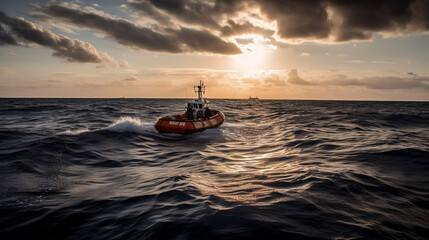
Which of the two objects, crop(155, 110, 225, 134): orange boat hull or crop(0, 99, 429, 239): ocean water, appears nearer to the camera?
crop(0, 99, 429, 239): ocean water

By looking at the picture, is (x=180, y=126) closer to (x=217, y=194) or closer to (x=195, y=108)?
(x=195, y=108)

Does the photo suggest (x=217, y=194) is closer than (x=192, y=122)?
Yes

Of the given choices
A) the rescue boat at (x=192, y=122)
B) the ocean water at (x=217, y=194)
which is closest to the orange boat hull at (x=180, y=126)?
the rescue boat at (x=192, y=122)

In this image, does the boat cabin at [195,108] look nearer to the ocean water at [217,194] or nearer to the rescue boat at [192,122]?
the rescue boat at [192,122]

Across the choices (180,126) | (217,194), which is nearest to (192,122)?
(180,126)

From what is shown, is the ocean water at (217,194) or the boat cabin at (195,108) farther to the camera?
the boat cabin at (195,108)

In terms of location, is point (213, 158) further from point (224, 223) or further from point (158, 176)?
point (224, 223)

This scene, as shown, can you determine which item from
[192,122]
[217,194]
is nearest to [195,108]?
[192,122]

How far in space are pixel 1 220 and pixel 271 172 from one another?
7461 mm

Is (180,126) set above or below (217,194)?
above

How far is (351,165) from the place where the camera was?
823 centimetres

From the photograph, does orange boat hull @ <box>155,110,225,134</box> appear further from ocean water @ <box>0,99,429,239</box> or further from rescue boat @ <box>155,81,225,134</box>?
ocean water @ <box>0,99,429,239</box>

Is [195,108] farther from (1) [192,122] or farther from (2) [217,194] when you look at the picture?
(2) [217,194]

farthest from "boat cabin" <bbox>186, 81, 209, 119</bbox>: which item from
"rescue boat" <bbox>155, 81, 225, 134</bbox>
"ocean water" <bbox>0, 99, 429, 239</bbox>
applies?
"ocean water" <bbox>0, 99, 429, 239</bbox>
